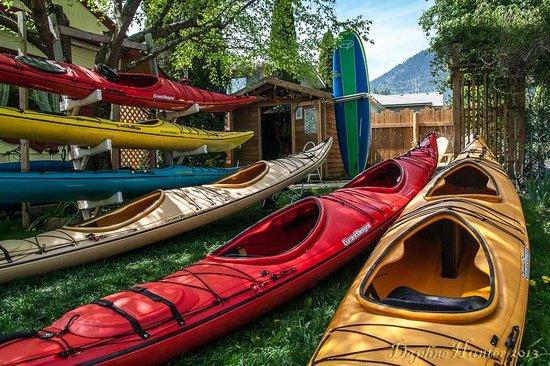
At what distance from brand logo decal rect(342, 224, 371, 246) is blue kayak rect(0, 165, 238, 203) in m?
3.35

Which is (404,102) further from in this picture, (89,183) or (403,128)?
(89,183)

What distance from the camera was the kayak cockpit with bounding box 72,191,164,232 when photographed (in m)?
4.76

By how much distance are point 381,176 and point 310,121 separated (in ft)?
21.4

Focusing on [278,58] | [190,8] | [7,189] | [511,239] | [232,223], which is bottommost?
[232,223]

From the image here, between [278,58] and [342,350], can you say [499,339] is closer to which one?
[342,350]

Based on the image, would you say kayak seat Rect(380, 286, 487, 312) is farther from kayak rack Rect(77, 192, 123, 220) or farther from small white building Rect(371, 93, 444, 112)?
small white building Rect(371, 93, 444, 112)

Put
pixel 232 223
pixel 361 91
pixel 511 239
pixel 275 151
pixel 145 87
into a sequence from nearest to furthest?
pixel 511 239
pixel 232 223
pixel 145 87
pixel 361 91
pixel 275 151

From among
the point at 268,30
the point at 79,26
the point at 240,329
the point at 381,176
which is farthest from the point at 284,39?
the point at 240,329

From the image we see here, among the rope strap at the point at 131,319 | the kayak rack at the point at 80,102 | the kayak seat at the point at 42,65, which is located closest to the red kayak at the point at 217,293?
the rope strap at the point at 131,319

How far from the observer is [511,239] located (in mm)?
2994

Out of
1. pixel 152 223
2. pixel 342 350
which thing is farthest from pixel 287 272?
pixel 152 223

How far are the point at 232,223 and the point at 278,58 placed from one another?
11.8ft

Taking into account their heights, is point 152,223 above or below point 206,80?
below

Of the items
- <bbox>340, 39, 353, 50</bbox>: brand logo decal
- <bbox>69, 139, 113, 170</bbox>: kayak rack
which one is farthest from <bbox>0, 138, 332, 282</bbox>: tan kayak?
<bbox>340, 39, 353, 50</bbox>: brand logo decal
